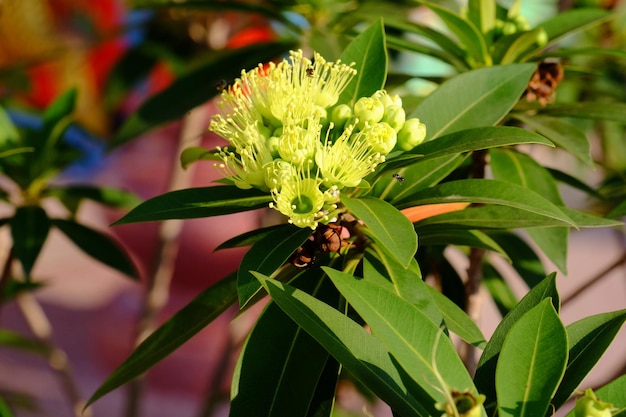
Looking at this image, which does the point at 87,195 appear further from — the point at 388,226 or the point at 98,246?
the point at 388,226

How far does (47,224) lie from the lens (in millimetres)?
1183

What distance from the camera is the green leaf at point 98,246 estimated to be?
1.23 metres

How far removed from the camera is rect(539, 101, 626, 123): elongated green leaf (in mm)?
959

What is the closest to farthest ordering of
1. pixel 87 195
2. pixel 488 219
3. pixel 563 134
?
1. pixel 488 219
2. pixel 563 134
3. pixel 87 195

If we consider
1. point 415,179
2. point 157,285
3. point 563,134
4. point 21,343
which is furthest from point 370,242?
point 21,343

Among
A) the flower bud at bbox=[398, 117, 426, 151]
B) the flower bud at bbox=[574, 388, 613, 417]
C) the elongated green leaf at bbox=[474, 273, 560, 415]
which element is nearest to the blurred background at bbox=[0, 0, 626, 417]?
the flower bud at bbox=[398, 117, 426, 151]

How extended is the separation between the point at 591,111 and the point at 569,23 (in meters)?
0.15

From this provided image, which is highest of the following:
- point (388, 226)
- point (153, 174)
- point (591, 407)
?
point (153, 174)

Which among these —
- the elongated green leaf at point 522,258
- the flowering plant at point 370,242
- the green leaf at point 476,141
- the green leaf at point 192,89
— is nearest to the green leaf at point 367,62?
the flowering plant at point 370,242

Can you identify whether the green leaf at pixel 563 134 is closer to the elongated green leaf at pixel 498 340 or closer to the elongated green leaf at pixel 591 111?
the elongated green leaf at pixel 591 111

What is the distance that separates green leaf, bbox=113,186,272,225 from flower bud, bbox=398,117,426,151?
0.49 feet

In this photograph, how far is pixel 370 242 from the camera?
81cm

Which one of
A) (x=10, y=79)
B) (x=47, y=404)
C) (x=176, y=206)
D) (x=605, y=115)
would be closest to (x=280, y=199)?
(x=176, y=206)

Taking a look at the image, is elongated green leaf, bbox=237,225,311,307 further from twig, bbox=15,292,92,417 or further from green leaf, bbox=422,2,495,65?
twig, bbox=15,292,92,417
